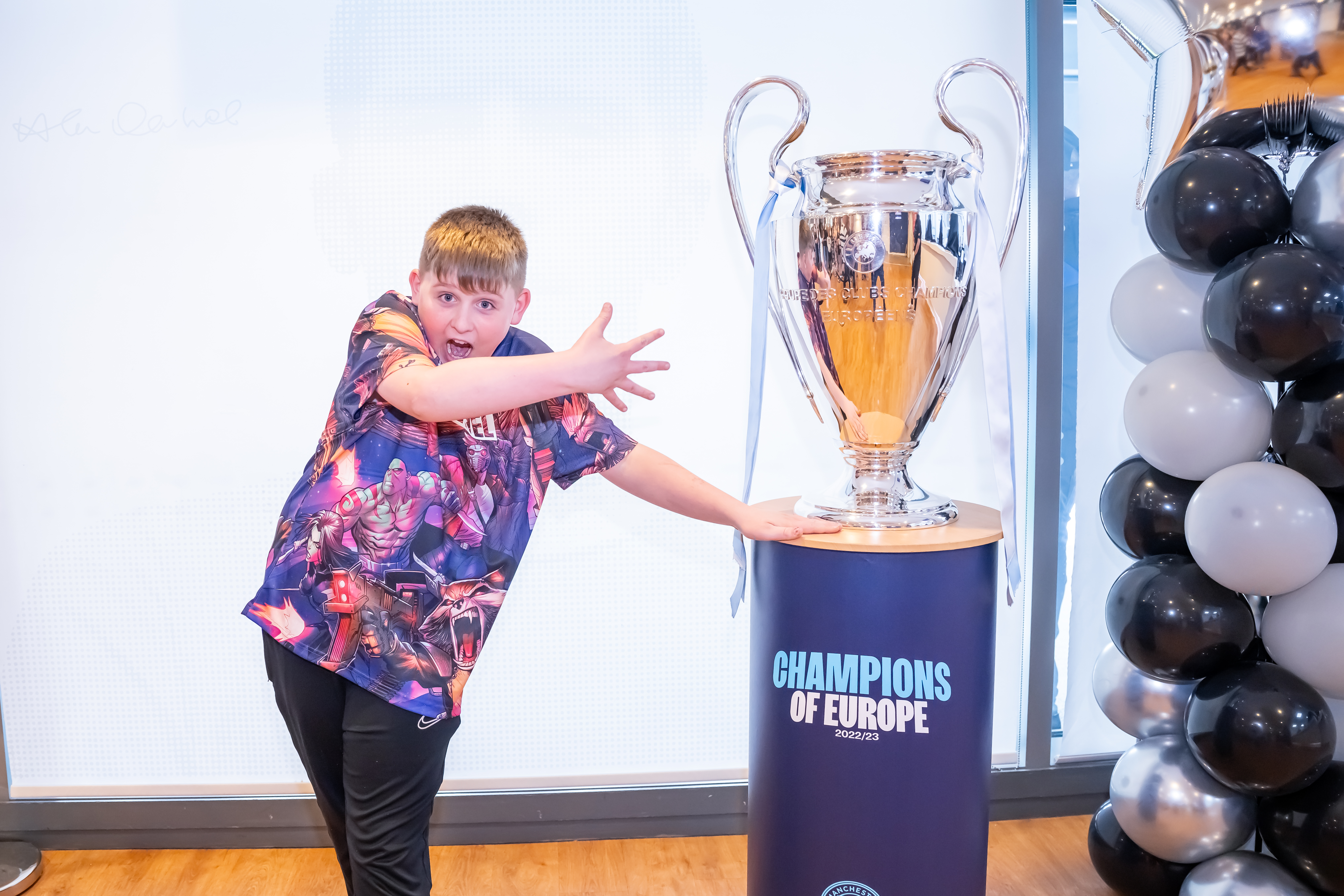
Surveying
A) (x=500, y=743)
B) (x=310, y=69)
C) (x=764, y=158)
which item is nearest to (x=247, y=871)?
(x=500, y=743)

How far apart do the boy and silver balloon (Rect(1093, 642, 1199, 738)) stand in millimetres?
726

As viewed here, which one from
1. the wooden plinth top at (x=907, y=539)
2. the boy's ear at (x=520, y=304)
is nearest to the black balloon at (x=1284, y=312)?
the wooden plinth top at (x=907, y=539)

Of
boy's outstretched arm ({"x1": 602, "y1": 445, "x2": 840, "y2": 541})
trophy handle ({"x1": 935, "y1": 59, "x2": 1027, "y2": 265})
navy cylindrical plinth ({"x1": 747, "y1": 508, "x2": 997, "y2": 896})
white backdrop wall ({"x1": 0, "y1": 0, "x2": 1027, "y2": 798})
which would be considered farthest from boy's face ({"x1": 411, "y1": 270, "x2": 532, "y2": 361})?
white backdrop wall ({"x1": 0, "y1": 0, "x2": 1027, "y2": 798})

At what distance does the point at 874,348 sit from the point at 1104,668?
812 millimetres

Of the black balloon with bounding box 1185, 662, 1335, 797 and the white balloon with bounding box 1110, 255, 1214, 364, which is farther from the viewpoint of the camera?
the white balloon with bounding box 1110, 255, 1214, 364

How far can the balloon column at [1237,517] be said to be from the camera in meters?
1.27

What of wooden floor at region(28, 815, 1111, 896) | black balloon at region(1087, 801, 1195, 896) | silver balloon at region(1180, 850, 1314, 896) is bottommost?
wooden floor at region(28, 815, 1111, 896)

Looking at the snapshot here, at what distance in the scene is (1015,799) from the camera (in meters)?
2.00

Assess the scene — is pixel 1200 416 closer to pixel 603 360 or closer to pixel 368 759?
Answer: pixel 603 360

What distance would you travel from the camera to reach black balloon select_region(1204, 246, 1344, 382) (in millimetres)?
1228

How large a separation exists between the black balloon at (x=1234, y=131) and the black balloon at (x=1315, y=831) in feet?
3.07

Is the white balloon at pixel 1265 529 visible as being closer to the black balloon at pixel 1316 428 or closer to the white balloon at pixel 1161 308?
the black balloon at pixel 1316 428

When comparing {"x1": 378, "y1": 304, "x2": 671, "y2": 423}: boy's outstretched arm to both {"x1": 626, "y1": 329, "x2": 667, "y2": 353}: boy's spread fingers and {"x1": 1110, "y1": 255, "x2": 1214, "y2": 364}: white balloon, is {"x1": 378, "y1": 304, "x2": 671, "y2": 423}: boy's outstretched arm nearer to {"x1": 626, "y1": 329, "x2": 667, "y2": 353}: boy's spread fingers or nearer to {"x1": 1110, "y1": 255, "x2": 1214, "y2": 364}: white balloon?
{"x1": 626, "y1": 329, "x2": 667, "y2": 353}: boy's spread fingers

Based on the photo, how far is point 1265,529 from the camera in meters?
1.27
